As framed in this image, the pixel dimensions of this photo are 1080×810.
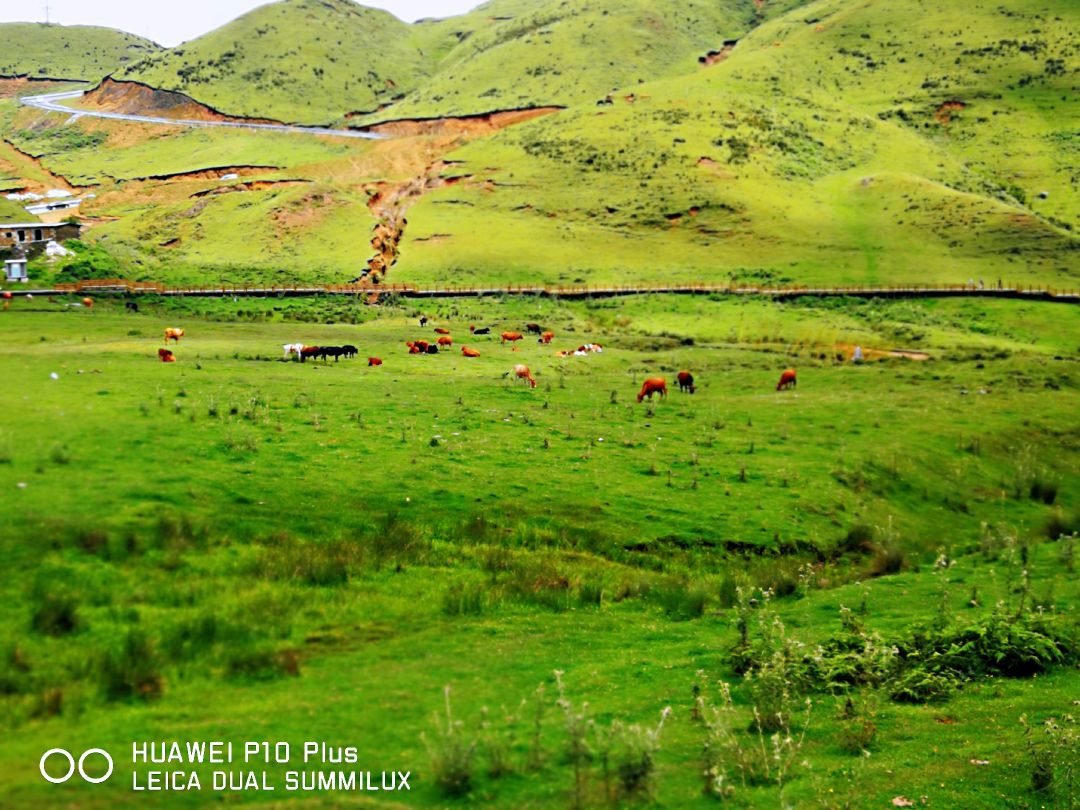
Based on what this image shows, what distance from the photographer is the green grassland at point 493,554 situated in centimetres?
1281

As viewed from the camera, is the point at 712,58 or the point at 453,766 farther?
the point at 712,58

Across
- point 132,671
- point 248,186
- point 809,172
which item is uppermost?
A: point 248,186

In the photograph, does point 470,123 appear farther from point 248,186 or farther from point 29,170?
point 29,170

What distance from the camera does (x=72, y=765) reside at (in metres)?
11.1

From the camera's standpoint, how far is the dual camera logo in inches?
427

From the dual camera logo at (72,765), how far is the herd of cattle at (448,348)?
2915cm

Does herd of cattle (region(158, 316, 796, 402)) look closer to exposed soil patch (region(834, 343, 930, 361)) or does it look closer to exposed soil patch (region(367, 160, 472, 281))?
exposed soil patch (region(834, 343, 930, 361))

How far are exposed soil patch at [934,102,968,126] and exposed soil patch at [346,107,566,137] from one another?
61.4 meters

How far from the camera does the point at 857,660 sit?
16141mm

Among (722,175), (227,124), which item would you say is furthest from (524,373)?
(227,124)

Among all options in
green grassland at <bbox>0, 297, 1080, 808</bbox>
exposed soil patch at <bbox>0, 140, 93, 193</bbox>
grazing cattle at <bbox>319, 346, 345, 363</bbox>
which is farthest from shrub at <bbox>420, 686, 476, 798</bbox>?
exposed soil patch at <bbox>0, 140, 93, 193</bbox>

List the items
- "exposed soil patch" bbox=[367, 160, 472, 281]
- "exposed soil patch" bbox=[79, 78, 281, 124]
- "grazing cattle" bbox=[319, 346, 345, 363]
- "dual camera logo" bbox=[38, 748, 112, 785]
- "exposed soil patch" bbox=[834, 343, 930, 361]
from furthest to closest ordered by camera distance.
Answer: "exposed soil patch" bbox=[79, 78, 281, 124] → "exposed soil patch" bbox=[367, 160, 472, 281] → "exposed soil patch" bbox=[834, 343, 930, 361] → "grazing cattle" bbox=[319, 346, 345, 363] → "dual camera logo" bbox=[38, 748, 112, 785]

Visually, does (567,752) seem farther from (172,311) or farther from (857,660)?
(172,311)

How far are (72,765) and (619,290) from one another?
7108 cm
